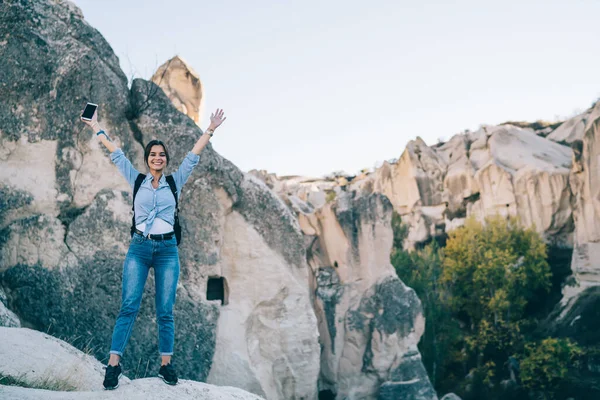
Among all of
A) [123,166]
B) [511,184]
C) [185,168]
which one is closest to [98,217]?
[123,166]

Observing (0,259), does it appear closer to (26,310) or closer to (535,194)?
(26,310)

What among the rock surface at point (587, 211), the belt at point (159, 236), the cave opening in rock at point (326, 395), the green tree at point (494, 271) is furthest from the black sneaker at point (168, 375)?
the rock surface at point (587, 211)

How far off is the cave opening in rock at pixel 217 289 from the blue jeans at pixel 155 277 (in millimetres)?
5485

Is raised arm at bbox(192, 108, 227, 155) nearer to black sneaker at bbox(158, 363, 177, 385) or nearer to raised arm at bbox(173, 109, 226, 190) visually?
raised arm at bbox(173, 109, 226, 190)

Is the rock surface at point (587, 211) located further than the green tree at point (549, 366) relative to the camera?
Yes

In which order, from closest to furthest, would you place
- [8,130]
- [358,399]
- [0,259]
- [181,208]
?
[0,259], [8,130], [181,208], [358,399]

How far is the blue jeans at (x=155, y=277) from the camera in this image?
4.10m

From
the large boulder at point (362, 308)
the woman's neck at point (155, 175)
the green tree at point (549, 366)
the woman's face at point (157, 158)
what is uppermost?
the woman's face at point (157, 158)

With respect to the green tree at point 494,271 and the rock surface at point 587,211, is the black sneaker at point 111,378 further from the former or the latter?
the rock surface at point 587,211

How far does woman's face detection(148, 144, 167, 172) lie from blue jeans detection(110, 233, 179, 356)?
0.53 meters

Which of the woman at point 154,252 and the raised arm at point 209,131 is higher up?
the raised arm at point 209,131

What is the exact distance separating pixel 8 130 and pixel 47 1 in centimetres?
200

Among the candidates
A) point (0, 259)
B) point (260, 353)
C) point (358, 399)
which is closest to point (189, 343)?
point (260, 353)

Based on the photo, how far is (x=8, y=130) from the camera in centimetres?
727
